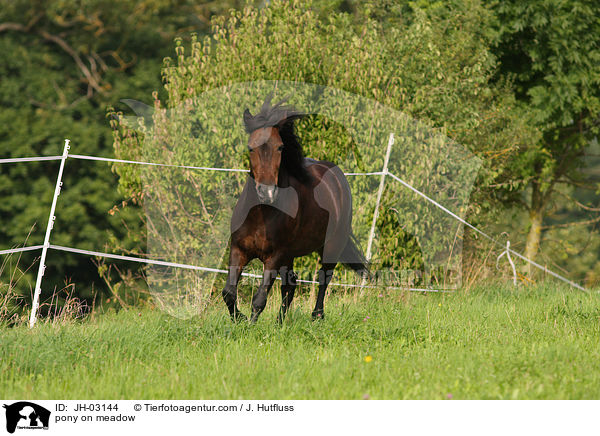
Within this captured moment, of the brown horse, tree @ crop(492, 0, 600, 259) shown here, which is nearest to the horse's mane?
the brown horse

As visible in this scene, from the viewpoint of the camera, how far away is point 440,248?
36.1ft

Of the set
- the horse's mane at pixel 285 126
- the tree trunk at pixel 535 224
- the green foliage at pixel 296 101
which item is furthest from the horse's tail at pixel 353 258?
the tree trunk at pixel 535 224

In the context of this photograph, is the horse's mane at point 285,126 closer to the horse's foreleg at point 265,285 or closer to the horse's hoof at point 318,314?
the horse's foreleg at point 265,285

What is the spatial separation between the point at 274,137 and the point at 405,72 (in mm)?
7553

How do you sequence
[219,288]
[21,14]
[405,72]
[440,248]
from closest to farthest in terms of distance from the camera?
1. [219,288]
2. [440,248]
3. [405,72]
4. [21,14]

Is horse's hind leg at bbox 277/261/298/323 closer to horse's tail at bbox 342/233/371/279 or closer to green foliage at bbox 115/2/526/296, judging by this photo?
horse's tail at bbox 342/233/371/279

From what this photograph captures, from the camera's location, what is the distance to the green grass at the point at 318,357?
448 centimetres

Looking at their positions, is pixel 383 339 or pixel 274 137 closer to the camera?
pixel 274 137

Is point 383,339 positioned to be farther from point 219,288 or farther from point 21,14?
point 21,14

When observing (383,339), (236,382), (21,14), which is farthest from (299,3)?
(21,14)

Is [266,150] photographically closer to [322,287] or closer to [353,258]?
[322,287]
